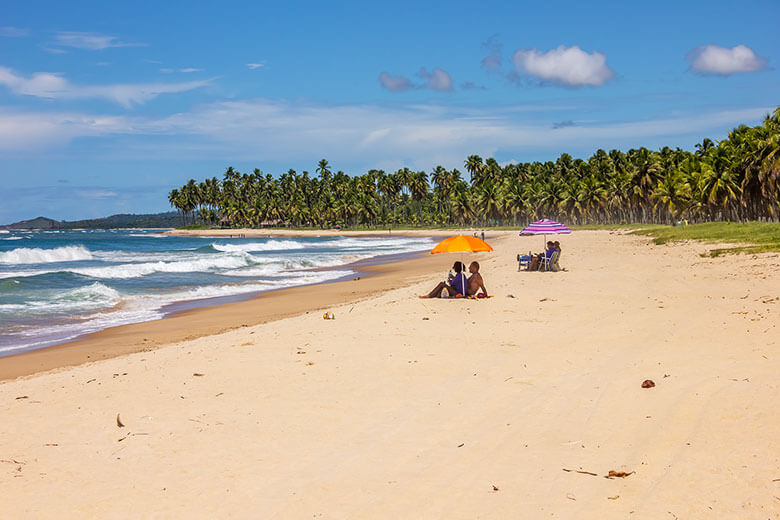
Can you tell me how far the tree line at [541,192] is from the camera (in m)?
61.9

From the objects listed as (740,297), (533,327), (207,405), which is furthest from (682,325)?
(207,405)

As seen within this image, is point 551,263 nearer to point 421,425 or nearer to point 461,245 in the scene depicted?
point 461,245

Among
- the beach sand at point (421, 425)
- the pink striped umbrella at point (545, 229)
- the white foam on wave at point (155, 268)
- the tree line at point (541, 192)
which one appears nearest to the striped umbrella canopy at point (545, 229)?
the pink striped umbrella at point (545, 229)

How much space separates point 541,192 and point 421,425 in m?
111

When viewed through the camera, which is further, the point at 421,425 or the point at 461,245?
the point at 461,245

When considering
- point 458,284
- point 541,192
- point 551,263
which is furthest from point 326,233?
point 458,284

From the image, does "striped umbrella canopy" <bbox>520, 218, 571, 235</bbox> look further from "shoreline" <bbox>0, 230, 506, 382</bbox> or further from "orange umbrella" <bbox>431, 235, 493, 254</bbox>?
"orange umbrella" <bbox>431, 235, 493, 254</bbox>

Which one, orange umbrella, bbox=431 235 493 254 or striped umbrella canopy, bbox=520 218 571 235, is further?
striped umbrella canopy, bbox=520 218 571 235

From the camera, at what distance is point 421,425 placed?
19.1 feet

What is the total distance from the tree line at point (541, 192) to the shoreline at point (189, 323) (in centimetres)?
4072

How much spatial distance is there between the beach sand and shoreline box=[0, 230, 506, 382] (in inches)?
63.8

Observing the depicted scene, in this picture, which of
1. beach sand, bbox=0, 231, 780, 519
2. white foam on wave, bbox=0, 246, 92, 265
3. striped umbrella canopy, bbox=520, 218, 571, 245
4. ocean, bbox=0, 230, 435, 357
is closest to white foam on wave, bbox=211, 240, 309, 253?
white foam on wave, bbox=0, 246, 92, 265

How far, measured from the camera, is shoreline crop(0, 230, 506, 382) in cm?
1173

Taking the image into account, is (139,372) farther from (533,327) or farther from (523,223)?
(523,223)
